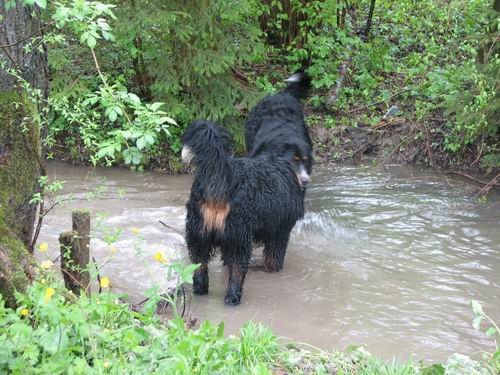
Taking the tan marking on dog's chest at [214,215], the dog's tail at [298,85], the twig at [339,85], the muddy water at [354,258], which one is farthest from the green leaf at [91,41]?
the twig at [339,85]

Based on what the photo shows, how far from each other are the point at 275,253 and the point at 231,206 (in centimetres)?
103

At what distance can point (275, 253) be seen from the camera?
6062 mm

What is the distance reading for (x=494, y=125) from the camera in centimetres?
838

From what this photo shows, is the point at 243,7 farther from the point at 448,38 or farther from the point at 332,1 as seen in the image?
the point at 448,38

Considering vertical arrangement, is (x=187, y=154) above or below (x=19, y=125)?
below

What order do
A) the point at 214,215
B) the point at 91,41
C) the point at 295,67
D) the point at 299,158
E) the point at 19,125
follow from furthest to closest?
the point at 295,67 → the point at 299,158 → the point at 214,215 → the point at 19,125 → the point at 91,41

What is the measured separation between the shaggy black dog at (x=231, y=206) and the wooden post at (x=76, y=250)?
1.17 meters

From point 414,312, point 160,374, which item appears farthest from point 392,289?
point 160,374

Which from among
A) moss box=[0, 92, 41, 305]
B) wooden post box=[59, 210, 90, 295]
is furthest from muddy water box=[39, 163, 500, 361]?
moss box=[0, 92, 41, 305]

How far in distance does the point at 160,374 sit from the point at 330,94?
29.0 ft

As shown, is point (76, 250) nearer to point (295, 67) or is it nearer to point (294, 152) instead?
point (294, 152)

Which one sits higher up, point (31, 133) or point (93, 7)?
point (93, 7)

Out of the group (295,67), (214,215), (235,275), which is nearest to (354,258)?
(235,275)

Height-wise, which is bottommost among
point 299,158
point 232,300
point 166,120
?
point 232,300
